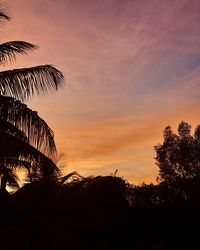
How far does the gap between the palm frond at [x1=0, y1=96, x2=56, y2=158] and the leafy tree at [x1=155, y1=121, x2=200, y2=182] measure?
27413 millimetres

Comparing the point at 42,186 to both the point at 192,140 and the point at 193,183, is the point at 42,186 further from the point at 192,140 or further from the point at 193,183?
the point at 192,140

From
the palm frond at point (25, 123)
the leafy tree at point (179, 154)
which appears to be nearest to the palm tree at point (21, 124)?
the palm frond at point (25, 123)

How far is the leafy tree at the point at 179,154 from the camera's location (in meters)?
35.8

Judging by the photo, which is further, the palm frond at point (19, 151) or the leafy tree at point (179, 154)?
the leafy tree at point (179, 154)

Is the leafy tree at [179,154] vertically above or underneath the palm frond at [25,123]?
above

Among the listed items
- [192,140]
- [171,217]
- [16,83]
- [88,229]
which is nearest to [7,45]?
[16,83]

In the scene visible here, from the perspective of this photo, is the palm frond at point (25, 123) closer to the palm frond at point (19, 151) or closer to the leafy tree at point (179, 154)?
the palm frond at point (19, 151)

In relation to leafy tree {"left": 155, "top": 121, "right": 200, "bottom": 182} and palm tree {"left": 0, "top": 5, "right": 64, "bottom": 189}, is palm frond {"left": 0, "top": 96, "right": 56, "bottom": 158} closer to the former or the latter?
palm tree {"left": 0, "top": 5, "right": 64, "bottom": 189}

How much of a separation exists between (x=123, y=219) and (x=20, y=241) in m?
3.90

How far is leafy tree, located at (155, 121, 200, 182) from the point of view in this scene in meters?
35.8

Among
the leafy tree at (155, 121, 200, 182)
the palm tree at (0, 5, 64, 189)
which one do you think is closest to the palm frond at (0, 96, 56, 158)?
the palm tree at (0, 5, 64, 189)

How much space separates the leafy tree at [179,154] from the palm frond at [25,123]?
27.4m

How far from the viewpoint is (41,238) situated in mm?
14219

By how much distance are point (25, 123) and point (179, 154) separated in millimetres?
29356
